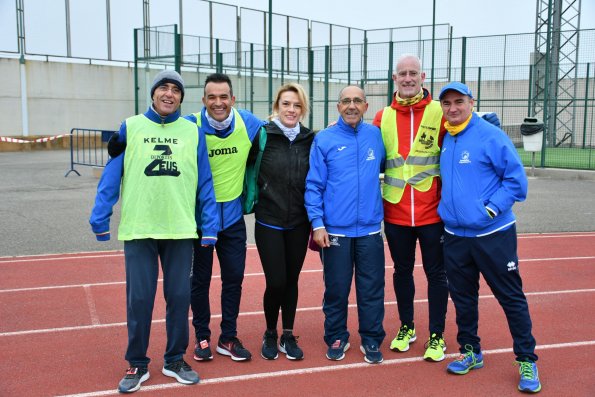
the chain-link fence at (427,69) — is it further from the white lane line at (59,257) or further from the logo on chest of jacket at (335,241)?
the logo on chest of jacket at (335,241)

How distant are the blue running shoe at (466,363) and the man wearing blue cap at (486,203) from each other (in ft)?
1.11

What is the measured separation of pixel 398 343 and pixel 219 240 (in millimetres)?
1512

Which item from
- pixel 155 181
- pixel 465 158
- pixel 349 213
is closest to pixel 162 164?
pixel 155 181

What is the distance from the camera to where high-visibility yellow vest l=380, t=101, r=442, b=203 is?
4.45m

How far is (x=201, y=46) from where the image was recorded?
24297 mm

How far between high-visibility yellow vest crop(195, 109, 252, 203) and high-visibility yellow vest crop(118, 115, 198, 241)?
0.35 m

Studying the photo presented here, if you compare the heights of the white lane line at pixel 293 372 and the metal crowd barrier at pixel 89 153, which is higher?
the metal crowd barrier at pixel 89 153

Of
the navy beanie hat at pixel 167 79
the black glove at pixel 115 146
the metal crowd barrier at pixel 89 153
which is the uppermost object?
the navy beanie hat at pixel 167 79

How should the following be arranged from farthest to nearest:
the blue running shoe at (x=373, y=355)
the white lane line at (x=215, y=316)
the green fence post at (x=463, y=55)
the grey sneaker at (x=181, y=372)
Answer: the green fence post at (x=463, y=55) → the white lane line at (x=215, y=316) → the blue running shoe at (x=373, y=355) → the grey sneaker at (x=181, y=372)

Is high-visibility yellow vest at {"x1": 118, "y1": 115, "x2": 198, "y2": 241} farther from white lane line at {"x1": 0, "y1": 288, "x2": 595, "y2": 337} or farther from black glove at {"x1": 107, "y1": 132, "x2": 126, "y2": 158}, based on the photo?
white lane line at {"x1": 0, "y1": 288, "x2": 595, "y2": 337}

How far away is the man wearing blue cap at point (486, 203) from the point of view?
13.3ft

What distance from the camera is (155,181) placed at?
3.99 m

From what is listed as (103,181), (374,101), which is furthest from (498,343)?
(374,101)

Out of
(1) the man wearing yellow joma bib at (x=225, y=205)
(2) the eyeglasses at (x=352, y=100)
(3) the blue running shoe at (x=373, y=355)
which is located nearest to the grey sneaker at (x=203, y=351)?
(1) the man wearing yellow joma bib at (x=225, y=205)
